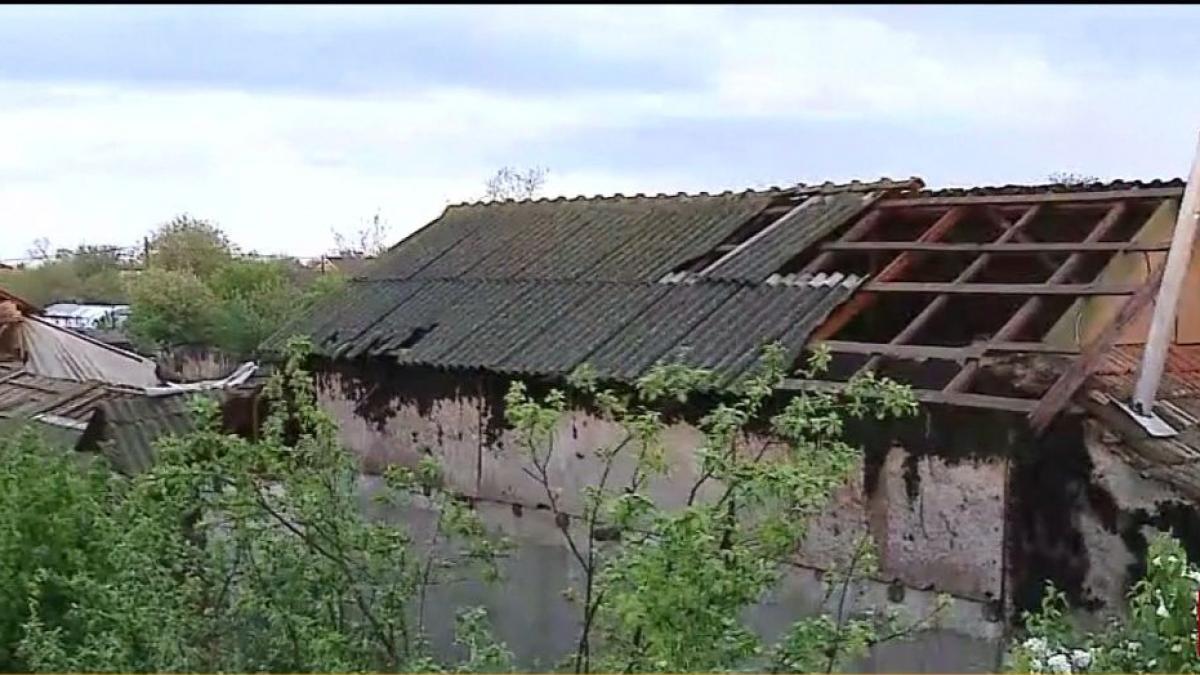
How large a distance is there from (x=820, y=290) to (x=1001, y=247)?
0.89m

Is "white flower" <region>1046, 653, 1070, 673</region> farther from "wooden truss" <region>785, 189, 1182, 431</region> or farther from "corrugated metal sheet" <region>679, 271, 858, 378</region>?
"corrugated metal sheet" <region>679, 271, 858, 378</region>

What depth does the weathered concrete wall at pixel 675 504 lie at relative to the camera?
16.8ft

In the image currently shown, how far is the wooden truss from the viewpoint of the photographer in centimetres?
529

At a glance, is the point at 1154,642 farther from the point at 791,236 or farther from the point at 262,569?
the point at 791,236

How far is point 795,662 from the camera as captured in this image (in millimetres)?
3289

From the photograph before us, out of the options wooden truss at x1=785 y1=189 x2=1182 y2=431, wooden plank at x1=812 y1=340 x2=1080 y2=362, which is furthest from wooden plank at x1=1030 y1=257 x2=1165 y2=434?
wooden plank at x1=812 y1=340 x2=1080 y2=362

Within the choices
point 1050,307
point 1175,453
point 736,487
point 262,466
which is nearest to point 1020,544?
point 1175,453

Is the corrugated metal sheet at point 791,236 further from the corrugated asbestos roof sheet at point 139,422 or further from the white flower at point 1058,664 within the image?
the white flower at point 1058,664

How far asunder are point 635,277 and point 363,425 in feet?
6.28

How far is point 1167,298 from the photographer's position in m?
5.21

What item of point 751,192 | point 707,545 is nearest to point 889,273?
point 751,192

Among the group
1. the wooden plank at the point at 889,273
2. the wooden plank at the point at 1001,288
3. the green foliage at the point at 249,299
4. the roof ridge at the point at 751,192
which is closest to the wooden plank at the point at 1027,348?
the wooden plank at the point at 1001,288

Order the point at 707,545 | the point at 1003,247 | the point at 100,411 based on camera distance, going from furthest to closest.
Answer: the point at 100,411 → the point at 1003,247 → the point at 707,545

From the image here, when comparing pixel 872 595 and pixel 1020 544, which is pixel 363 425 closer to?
pixel 872 595
